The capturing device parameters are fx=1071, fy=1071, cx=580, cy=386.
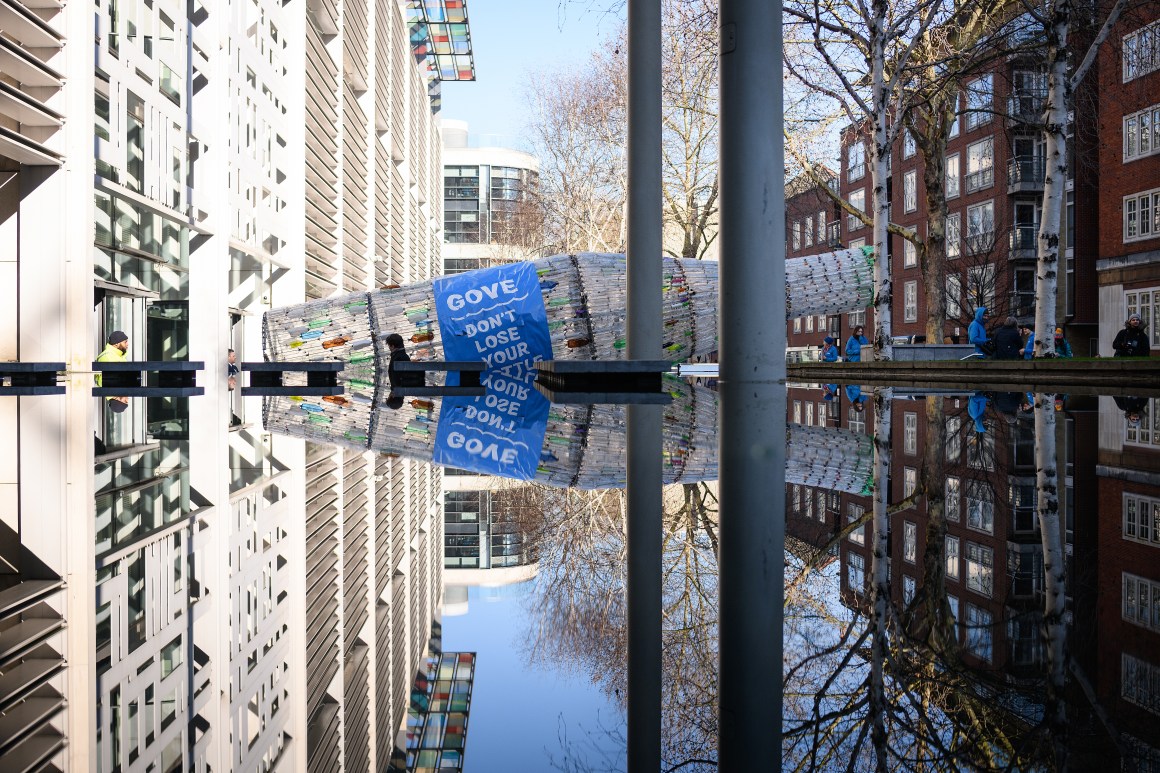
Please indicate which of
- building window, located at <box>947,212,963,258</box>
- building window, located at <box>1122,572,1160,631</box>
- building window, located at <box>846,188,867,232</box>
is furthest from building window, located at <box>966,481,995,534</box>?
building window, located at <box>846,188,867,232</box>

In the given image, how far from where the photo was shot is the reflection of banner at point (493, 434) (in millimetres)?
6063

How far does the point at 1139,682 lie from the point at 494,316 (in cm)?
1661

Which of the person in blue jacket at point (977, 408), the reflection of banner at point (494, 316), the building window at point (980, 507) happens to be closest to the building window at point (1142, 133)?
the person in blue jacket at point (977, 408)

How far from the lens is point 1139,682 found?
1788mm

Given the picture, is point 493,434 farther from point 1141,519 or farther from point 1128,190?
point 1128,190

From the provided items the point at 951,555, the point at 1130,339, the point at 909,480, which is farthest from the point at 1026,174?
the point at 951,555

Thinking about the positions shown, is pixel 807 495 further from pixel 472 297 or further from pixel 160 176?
pixel 160 176

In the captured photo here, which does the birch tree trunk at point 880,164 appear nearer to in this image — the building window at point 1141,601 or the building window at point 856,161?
the building window at point 1141,601

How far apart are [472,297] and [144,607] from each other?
15.7 metres

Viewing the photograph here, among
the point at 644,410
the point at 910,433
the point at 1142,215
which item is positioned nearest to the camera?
the point at 910,433

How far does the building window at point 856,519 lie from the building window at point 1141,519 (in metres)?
0.83

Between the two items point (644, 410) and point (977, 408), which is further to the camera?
point (977, 408)

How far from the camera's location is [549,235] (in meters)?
47.2

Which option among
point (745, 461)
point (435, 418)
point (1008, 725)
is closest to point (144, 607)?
point (1008, 725)
